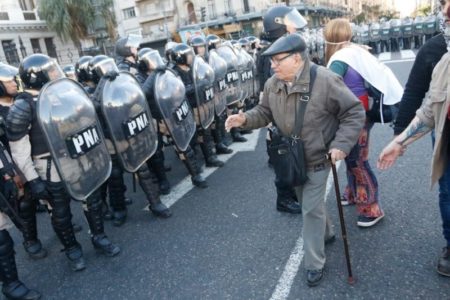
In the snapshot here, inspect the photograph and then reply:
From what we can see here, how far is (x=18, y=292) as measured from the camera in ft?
9.47

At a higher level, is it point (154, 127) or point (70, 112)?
point (70, 112)

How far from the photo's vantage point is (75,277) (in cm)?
315

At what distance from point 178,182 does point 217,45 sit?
2.83 m

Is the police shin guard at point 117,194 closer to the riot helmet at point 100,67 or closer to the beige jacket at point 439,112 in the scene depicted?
the riot helmet at point 100,67

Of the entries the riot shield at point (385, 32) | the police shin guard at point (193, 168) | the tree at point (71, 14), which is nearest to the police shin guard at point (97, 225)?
the police shin guard at point (193, 168)

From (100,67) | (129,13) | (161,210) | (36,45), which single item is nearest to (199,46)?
(100,67)

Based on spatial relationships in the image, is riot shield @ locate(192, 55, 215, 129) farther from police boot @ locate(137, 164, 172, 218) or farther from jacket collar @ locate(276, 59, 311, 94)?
jacket collar @ locate(276, 59, 311, 94)

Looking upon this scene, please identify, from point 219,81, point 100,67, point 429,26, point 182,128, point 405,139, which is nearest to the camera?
point 405,139

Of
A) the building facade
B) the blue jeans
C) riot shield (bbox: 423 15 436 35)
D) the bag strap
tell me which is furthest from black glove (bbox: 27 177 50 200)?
the building facade

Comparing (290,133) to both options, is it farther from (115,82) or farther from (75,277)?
(75,277)

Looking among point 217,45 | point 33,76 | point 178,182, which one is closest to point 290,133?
point 33,76

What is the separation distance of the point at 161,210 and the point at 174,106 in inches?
43.2

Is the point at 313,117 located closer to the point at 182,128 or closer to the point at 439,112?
the point at 439,112

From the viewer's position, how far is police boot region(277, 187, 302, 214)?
11.7 feet
